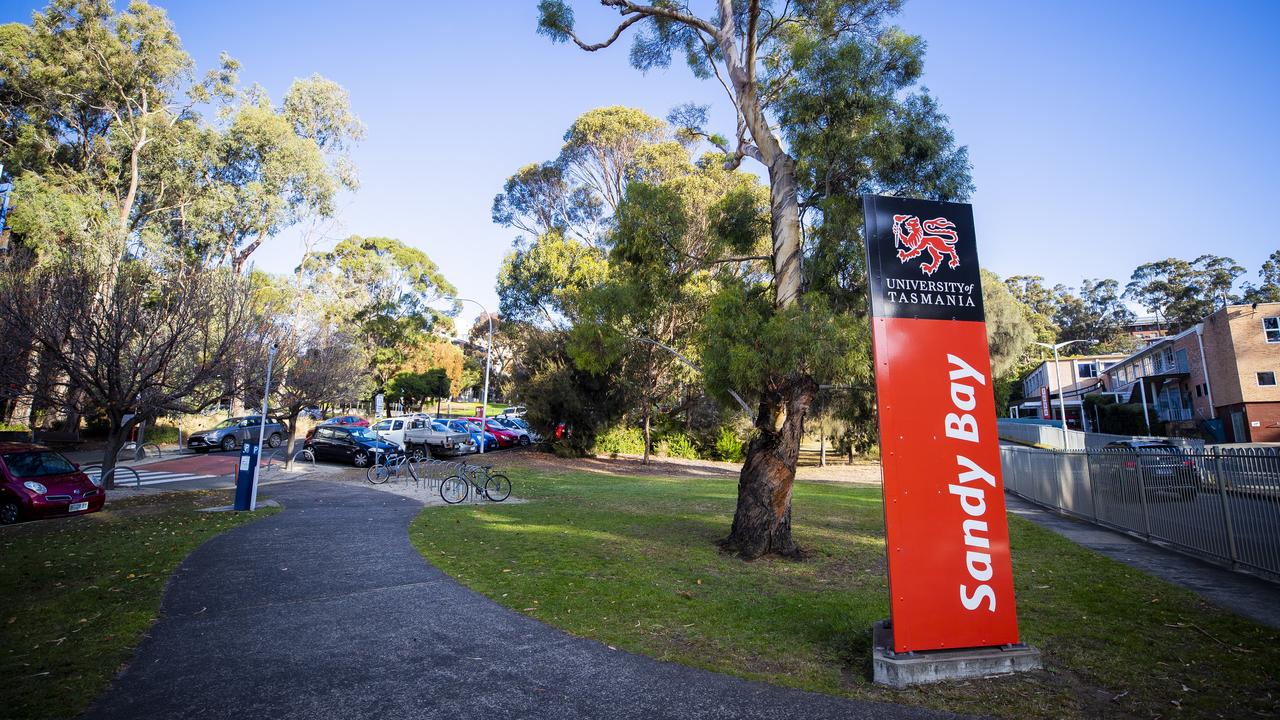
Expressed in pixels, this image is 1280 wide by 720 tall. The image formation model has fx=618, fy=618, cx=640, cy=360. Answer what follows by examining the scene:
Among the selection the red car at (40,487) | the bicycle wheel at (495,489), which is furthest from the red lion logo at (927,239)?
the red car at (40,487)

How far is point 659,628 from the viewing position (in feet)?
18.6

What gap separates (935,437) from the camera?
5.00 meters

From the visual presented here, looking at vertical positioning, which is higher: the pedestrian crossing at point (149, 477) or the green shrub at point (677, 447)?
the green shrub at point (677, 447)

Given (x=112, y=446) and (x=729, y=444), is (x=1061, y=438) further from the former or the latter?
(x=112, y=446)

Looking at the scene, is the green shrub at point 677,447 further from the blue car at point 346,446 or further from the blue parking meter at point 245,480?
the blue parking meter at point 245,480

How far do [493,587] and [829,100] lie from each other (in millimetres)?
8798

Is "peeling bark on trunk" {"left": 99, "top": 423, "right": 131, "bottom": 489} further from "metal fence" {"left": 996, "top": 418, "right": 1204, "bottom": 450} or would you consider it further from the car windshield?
"metal fence" {"left": 996, "top": 418, "right": 1204, "bottom": 450}

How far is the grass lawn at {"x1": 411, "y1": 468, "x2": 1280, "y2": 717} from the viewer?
4.38m

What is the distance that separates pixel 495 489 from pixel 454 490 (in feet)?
3.24

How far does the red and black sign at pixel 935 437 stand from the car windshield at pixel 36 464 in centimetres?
1506

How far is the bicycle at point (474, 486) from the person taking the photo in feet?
48.0

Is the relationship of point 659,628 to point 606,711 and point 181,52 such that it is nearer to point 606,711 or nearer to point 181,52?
point 606,711

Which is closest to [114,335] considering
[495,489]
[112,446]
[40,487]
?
[112,446]

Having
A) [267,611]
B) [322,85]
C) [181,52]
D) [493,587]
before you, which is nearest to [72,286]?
[267,611]
